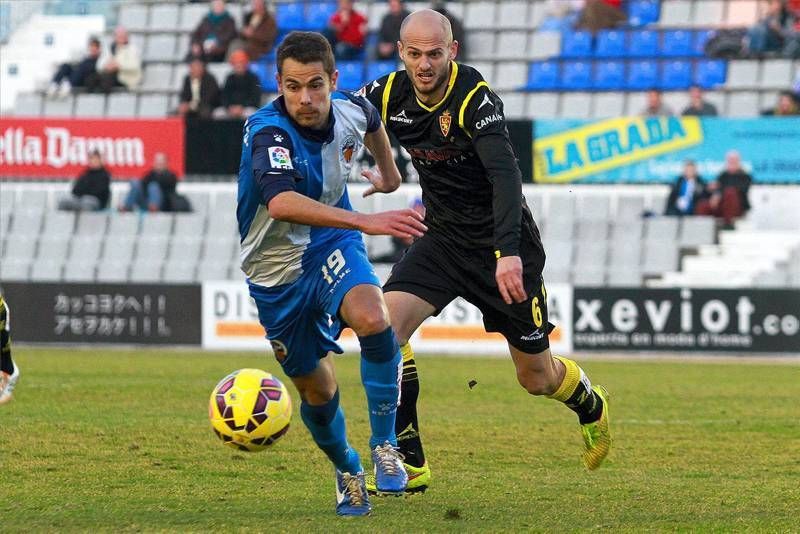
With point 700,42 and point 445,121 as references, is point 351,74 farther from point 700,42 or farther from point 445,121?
point 445,121

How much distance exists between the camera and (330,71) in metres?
6.36

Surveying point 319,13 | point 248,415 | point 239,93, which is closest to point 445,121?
point 248,415

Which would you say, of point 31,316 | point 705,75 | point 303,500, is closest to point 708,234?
point 705,75

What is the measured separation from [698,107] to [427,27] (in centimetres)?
1624

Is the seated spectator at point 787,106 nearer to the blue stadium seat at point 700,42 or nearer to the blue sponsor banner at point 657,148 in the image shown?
the blue sponsor banner at point 657,148

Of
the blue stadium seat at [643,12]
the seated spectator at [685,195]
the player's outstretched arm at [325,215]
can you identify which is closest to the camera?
the player's outstretched arm at [325,215]

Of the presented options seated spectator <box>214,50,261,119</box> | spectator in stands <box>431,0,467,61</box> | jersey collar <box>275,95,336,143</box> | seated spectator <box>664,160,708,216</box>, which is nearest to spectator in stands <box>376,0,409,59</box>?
spectator in stands <box>431,0,467,61</box>

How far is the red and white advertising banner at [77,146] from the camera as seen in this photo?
957 inches

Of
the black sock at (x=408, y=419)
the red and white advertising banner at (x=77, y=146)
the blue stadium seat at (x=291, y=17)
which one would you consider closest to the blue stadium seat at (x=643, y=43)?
the blue stadium seat at (x=291, y=17)

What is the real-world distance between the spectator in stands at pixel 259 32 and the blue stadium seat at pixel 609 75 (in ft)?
18.3

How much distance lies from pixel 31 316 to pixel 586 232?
8.78 metres

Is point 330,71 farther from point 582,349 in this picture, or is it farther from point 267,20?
point 267,20

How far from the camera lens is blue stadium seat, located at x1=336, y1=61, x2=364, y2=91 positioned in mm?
24094

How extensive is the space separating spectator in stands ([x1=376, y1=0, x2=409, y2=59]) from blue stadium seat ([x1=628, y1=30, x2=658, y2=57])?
3809mm
